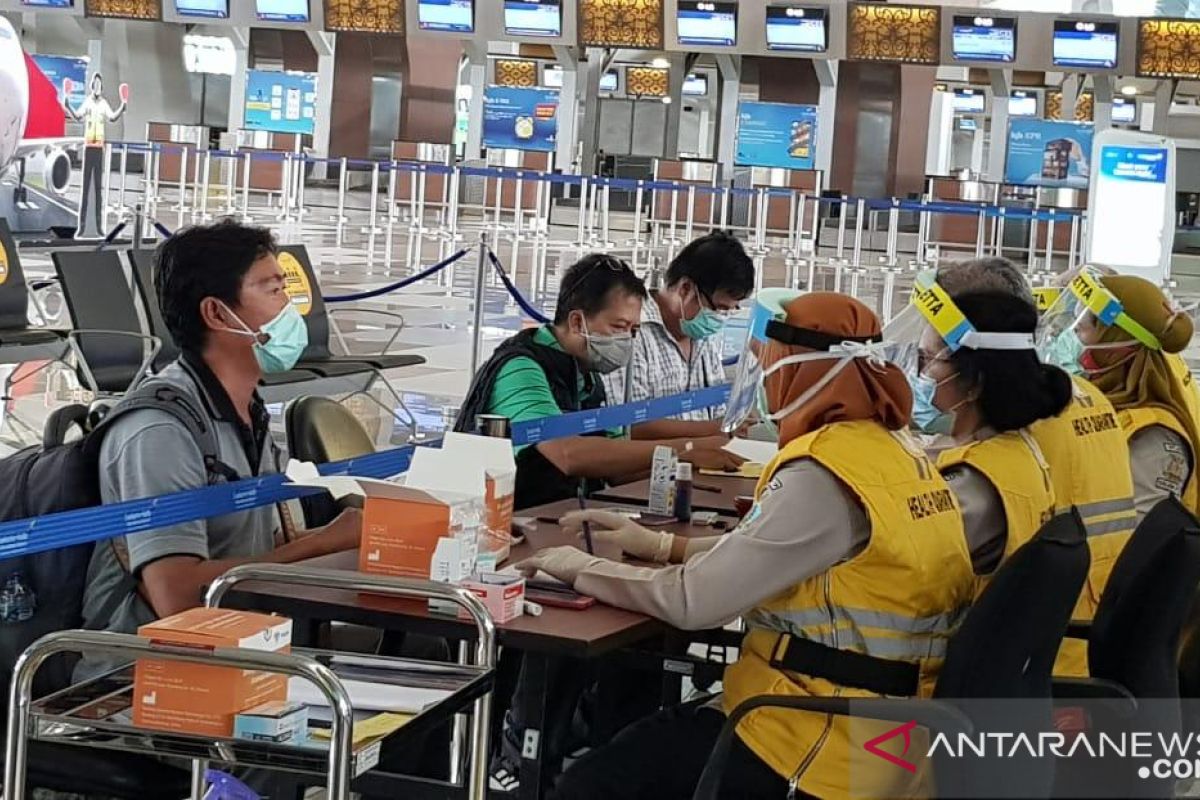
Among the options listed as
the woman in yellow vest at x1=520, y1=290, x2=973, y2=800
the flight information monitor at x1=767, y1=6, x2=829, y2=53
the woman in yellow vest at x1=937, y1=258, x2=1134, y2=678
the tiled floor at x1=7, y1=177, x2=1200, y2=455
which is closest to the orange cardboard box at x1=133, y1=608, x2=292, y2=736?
the woman in yellow vest at x1=520, y1=290, x2=973, y2=800

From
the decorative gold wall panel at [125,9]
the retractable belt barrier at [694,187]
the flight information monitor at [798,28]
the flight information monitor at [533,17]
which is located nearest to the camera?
the retractable belt barrier at [694,187]

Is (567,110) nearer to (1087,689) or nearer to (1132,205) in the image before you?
(1132,205)

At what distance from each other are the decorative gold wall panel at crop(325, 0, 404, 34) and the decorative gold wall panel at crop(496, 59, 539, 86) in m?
7.29

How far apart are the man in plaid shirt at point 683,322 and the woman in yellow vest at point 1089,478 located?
64.2 inches

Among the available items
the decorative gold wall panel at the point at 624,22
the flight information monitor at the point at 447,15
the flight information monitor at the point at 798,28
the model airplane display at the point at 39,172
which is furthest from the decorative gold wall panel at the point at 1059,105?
the model airplane display at the point at 39,172

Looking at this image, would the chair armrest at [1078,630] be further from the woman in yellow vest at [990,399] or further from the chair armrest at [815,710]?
the chair armrest at [815,710]

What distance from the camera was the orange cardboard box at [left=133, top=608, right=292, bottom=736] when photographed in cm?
233

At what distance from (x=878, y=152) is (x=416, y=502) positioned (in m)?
22.2

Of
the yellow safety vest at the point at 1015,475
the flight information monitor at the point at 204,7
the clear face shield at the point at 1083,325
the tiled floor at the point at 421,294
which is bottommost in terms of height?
the tiled floor at the point at 421,294

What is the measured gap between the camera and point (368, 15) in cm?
2245

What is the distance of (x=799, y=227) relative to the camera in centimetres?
2023

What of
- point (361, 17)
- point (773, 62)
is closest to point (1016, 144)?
point (773, 62)

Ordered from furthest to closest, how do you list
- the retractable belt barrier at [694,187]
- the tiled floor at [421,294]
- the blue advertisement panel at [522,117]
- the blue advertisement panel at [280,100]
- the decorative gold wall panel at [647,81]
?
the decorative gold wall panel at [647,81] → the blue advertisement panel at [522,117] → the blue advertisement panel at [280,100] → the retractable belt barrier at [694,187] → the tiled floor at [421,294]

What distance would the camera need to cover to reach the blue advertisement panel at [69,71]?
90.4 feet
